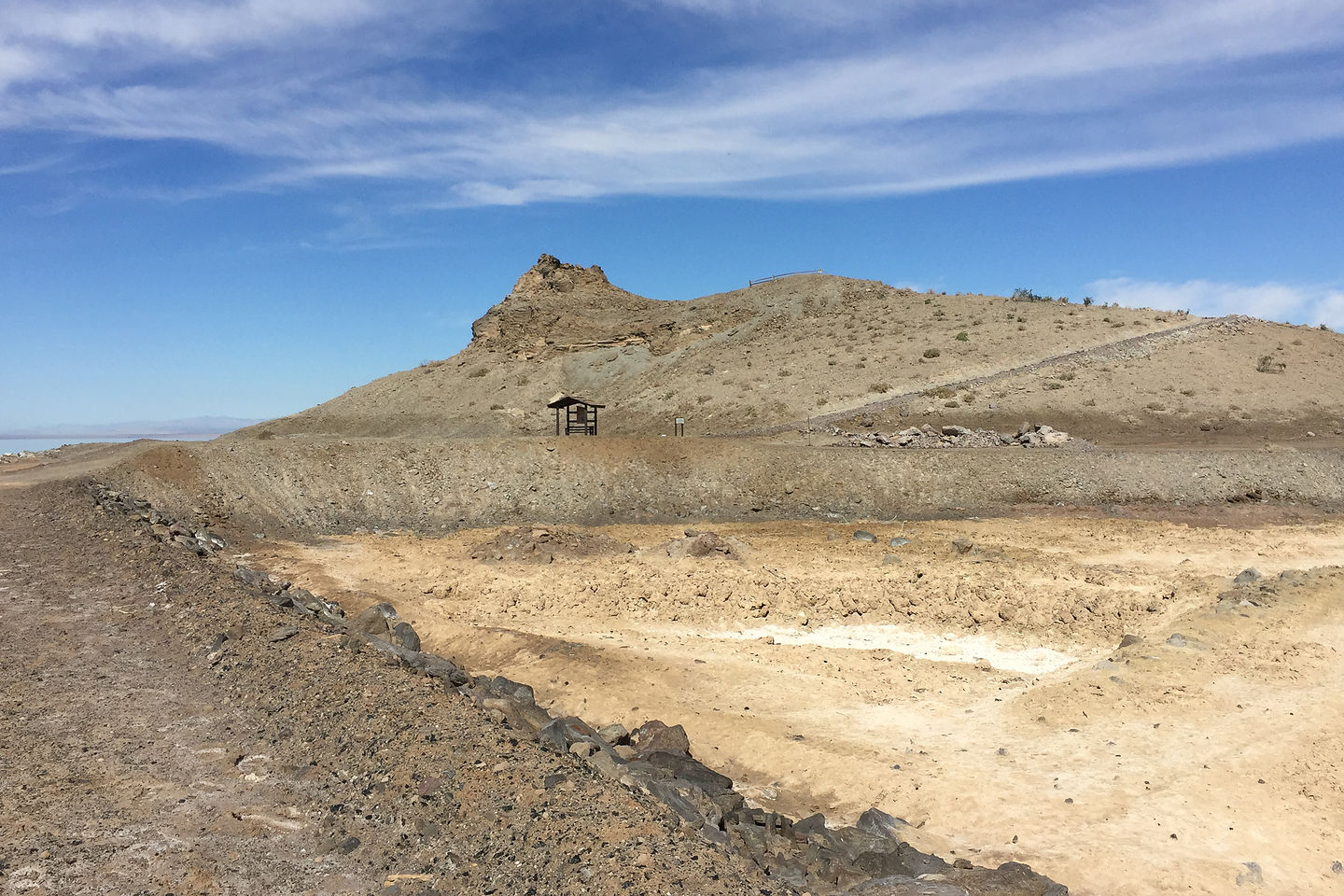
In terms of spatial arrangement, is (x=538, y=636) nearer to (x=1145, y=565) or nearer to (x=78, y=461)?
(x=1145, y=565)

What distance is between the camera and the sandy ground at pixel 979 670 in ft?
25.8

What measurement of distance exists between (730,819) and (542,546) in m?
12.8

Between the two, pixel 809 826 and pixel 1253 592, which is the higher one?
pixel 1253 592

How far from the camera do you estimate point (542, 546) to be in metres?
19.3

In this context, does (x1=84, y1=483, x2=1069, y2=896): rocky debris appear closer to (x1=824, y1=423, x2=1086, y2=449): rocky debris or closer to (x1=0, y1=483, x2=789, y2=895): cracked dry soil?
(x1=0, y1=483, x2=789, y2=895): cracked dry soil

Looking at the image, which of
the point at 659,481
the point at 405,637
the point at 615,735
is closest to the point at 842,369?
the point at 659,481

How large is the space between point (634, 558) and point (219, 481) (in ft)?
43.2

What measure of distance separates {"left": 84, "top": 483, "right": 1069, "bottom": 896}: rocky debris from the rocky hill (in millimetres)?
29489

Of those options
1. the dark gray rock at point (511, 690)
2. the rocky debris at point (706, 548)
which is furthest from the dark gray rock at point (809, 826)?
the rocky debris at point (706, 548)

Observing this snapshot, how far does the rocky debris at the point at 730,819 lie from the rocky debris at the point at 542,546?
921cm

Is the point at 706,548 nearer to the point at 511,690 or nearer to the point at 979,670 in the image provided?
the point at 979,670

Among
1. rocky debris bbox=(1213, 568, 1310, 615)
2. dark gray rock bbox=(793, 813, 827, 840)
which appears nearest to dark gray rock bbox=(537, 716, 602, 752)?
dark gray rock bbox=(793, 813, 827, 840)

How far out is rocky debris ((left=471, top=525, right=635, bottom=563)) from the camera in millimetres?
19047

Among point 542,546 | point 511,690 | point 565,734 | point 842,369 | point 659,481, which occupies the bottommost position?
point 511,690
